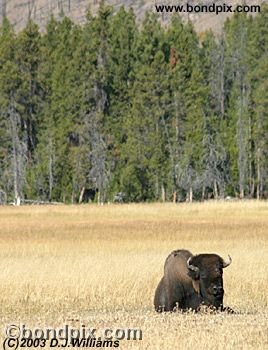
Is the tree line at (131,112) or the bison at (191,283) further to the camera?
the tree line at (131,112)

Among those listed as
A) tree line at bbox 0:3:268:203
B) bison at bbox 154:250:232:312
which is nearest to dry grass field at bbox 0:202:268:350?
bison at bbox 154:250:232:312

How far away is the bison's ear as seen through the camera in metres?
14.1

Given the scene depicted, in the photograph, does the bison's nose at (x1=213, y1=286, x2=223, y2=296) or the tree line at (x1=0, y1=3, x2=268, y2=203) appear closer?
the bison's nose at (x1=213, y1=286, x2=223, y2=296)

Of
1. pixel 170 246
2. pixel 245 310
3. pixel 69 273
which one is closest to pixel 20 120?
pixel 170 246

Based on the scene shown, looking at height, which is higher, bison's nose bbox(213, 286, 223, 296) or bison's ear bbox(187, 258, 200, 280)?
bison's ear bbox(187, 258, 200, 280)

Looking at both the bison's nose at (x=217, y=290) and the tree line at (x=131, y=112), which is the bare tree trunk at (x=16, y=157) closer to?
the tree line at (x=131, y=112)

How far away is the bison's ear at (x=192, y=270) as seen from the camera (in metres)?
14.1

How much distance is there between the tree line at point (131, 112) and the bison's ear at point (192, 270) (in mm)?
57506

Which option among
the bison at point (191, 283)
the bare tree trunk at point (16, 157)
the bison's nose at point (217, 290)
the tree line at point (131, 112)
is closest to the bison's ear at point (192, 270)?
the bison at point (191, 283)

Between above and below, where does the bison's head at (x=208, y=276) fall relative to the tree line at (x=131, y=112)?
below

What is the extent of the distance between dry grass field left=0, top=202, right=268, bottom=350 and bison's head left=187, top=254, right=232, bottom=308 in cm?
51

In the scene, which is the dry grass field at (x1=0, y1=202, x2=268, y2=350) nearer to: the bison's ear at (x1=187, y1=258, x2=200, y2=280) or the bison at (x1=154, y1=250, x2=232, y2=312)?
the bison at (x1=154, y1=250, x2=232, y2=312)

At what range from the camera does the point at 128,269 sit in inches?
951

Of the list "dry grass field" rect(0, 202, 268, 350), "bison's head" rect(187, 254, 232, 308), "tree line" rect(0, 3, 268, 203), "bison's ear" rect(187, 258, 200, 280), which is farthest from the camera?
"tree line" rect(0, 3, 268, 203)
